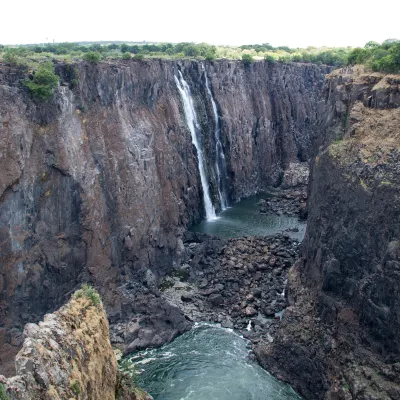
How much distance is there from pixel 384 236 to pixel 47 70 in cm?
2550

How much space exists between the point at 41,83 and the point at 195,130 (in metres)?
26.2

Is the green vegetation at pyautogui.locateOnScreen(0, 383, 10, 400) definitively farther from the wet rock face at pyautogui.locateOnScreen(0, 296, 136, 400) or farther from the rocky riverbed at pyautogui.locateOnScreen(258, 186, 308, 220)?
the rocky riverbed at pyautogui.locateOnScreen(258, 186, 308, 220)

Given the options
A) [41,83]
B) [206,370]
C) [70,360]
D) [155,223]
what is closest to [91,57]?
[41,83]

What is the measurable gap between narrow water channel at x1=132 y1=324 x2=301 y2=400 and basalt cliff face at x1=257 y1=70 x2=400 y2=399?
1.32 m

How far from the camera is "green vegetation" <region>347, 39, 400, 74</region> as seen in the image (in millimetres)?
36812

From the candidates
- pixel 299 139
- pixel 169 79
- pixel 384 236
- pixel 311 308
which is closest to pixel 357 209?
pixel 384 236

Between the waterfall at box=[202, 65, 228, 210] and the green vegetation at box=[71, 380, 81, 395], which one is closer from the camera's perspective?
the green vegetation at box=[71, 380, 81, 395]

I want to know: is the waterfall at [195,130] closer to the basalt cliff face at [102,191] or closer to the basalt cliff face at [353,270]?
the basalt cliff face at [102,191]

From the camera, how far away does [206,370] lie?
108 feet

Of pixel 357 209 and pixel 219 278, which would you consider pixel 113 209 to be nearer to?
pixel 219 278

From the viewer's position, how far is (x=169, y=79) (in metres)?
55.6

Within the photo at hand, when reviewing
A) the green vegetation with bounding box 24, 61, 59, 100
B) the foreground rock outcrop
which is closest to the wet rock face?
the foreground rock outcrop

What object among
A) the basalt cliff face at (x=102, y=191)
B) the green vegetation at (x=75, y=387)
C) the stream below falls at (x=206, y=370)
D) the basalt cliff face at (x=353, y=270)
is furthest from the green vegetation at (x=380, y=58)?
the green vegetation at (x=75, y=387)

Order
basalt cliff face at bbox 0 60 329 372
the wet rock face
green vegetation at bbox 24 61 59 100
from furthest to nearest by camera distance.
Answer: green vegetation at bbox 24 61 59 100 → basalt cliff face at bbox 0 60 329 372 → the wet rock face
